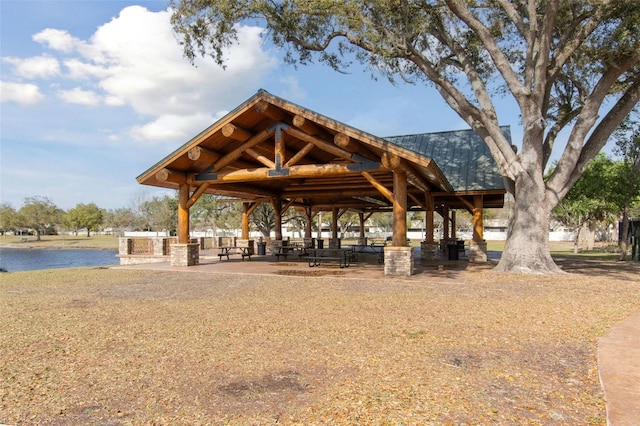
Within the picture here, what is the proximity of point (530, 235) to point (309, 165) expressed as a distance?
22.6 feet

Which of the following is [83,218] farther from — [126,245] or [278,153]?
[278,153]

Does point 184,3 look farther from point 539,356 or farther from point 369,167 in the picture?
point 539,356

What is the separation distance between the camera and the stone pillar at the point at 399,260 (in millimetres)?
11102

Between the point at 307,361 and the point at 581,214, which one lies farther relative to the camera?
the point at 581,214

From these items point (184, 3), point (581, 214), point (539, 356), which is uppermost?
point (184, 3)

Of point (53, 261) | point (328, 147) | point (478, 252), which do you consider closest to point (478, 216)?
point (478, 252)

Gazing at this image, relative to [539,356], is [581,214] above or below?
above

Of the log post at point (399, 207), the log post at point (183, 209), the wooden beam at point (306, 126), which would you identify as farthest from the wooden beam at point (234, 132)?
the log post at point (399, 207)

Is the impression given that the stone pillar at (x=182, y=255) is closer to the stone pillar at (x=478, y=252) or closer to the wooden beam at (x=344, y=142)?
the wooden beam at (x=344, y=142)

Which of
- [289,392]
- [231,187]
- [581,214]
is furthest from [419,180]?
[581,214]

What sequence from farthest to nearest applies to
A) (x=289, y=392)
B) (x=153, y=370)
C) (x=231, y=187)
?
(x=231, y=187) < (x=153, y=370) < (x=289, y=392)

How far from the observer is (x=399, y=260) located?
36.6 feet

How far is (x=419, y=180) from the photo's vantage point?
1359cm

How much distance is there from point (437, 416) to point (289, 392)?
1.26m
